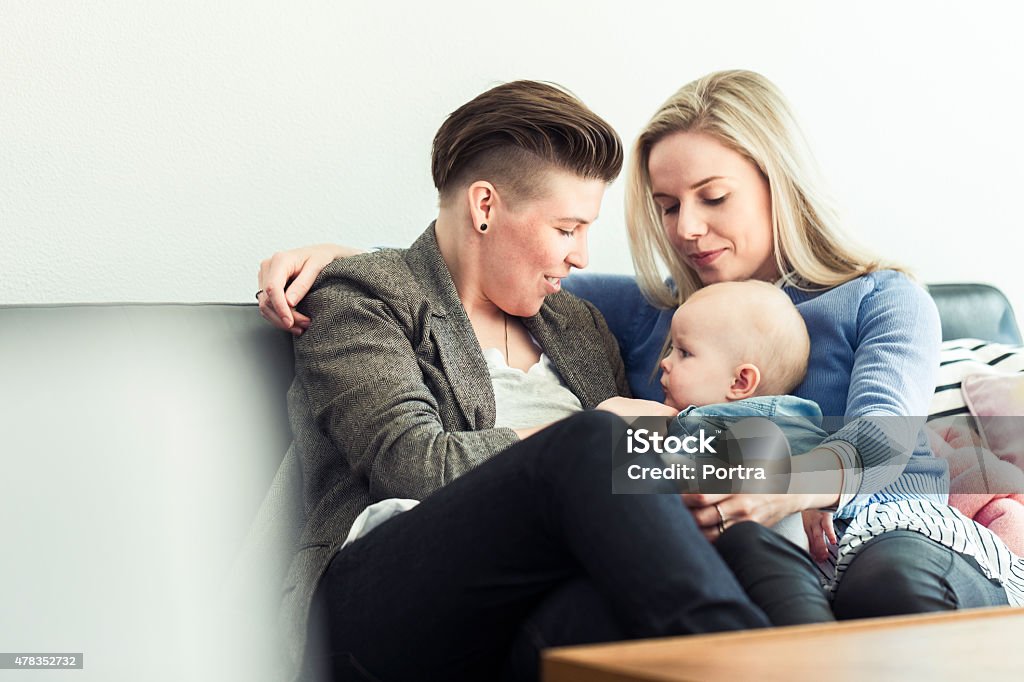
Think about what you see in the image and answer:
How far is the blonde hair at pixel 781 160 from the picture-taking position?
1729 mm

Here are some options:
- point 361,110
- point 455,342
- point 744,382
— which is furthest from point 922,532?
point 361,110

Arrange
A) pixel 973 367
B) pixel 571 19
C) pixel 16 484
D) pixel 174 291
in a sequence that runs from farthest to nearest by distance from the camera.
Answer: pixel 571 19 → pixel 174 291 → pixel 973 367 → pixel 16 484

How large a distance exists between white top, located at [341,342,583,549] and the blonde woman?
0.19 metres

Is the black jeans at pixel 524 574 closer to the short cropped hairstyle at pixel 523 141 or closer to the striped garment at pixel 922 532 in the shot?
the striped garment at pixel 922 532

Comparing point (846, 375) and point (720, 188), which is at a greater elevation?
point (720, 188)

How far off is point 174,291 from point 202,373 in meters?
0.48

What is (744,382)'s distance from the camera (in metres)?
1.56

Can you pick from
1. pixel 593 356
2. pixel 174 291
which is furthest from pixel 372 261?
pixel 174 291

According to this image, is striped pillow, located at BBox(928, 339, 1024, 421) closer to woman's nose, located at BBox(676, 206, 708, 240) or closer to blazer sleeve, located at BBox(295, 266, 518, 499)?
woman's nose, located at BBox(676, 206, 708, 240)

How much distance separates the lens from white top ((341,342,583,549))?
63.9 inches

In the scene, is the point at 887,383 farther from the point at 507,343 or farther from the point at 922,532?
the point at 507,343

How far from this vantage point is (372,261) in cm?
159

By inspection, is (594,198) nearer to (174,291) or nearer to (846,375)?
(846,375)

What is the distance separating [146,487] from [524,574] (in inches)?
24.1
